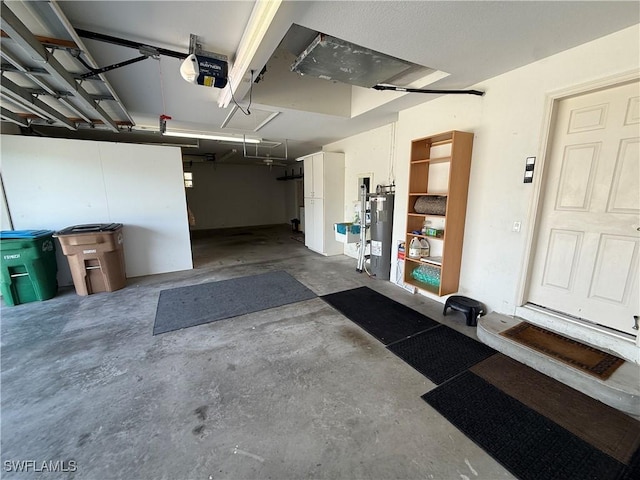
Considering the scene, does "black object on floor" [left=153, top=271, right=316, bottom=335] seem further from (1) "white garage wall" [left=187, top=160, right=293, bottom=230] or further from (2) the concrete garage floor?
(1) "white garage wall" [left=187, top=160, right=293, bottom=230]

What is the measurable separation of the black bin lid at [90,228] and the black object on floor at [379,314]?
11.3ft

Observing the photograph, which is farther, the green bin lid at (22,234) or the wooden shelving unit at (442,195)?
the green bin lid at (22,234)

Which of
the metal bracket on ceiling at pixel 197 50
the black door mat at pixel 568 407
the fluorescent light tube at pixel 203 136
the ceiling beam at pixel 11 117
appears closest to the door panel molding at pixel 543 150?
the black door mat at pixel 568 407

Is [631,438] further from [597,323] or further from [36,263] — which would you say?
[36,263]

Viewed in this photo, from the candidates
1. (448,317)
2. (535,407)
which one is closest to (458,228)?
(448,317)

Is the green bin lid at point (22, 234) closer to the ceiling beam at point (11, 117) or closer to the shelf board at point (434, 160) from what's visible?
the ceiling beam at point (11, 117)

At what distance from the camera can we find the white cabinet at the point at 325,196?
568 centimetres

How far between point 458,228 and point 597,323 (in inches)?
57.2

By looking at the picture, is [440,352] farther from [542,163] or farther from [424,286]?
[542,163]

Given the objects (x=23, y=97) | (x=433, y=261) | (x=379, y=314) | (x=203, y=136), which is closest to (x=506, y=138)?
(x=433, y=261)

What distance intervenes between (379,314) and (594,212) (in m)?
2.25

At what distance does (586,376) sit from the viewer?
1872mm

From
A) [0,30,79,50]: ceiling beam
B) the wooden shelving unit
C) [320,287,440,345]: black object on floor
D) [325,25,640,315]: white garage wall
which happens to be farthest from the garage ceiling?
[320,287,440,345]: black object on floor

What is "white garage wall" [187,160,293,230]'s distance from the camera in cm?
962
